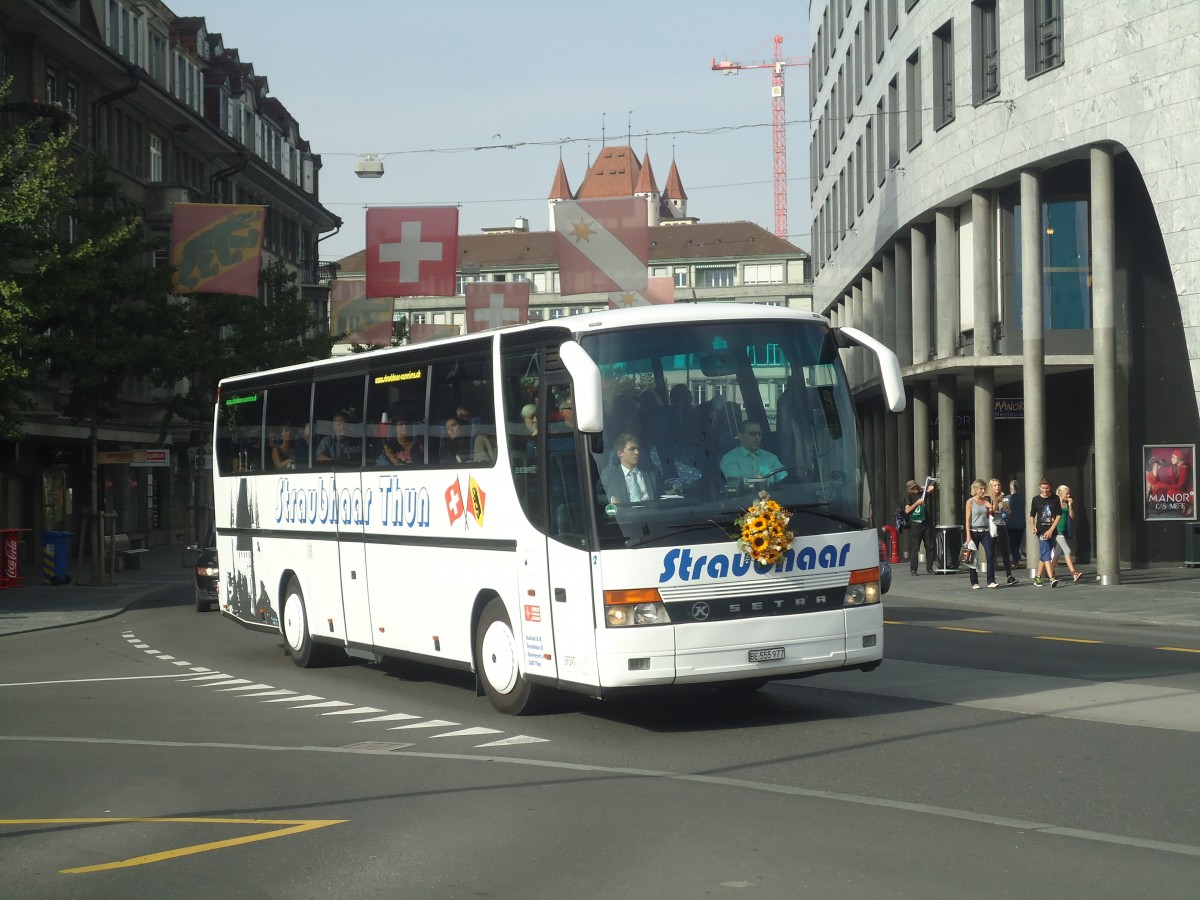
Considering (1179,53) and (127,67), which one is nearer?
(1179,53)

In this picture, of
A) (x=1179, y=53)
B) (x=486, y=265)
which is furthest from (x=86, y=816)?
(x=486, y=265)

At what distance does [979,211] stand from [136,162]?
106 feet

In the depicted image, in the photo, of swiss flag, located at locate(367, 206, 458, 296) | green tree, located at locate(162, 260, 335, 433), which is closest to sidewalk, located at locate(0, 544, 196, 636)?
green tree, located at locate(162, 260, 335, 433)

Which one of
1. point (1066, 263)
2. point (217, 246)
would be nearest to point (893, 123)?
point (1066, 263)

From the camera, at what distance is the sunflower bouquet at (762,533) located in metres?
11.1

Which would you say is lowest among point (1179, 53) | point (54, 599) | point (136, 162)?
point (54, 599)

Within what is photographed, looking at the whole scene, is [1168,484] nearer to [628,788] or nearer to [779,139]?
[628,788]

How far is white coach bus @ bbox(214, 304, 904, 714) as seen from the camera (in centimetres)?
1106

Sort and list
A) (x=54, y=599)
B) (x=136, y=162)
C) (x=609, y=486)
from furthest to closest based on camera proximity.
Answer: (x=136, y=162) < (x=54, y=599) < (x=609, y=486)

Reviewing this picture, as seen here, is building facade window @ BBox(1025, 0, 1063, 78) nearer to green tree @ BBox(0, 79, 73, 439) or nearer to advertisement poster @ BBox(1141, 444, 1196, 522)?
advertisement poster @ BBox(1141, 444, 1196, 522)

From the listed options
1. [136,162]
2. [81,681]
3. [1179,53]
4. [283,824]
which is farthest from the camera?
[136,162]

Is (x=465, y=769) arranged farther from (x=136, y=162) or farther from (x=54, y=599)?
(x=136, y=162)

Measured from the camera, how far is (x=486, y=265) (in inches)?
5728

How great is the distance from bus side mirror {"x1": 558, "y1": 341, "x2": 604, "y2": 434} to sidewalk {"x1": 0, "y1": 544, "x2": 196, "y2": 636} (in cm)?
1604
